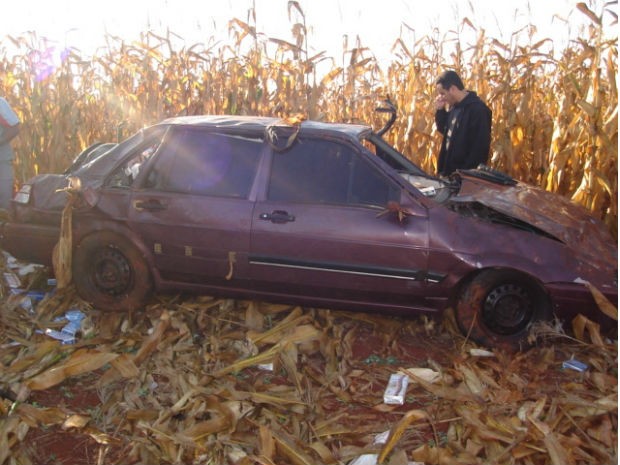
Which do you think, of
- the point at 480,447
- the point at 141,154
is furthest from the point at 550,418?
the point at 141,154

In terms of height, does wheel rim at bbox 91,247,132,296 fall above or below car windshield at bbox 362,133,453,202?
below

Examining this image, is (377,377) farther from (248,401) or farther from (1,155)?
(1,155)

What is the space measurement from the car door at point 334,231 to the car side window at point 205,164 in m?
0.22

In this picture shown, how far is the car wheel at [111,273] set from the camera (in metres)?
5.25

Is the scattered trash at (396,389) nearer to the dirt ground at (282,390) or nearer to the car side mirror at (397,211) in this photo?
the dirt ground at (282,390)

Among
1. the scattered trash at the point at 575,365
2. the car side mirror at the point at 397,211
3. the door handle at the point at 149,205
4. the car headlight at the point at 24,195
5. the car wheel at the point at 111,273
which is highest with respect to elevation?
the car side mirror at the point at 397,211

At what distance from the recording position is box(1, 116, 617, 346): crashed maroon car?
469cm

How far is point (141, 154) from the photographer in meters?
5.61

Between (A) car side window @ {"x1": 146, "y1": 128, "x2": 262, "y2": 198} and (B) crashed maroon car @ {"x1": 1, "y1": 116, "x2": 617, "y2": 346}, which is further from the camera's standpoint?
(A) car side window @ {"x1": 146, "y1": 128, "x2": 262, "y2": 198}

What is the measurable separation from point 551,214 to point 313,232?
1.82m

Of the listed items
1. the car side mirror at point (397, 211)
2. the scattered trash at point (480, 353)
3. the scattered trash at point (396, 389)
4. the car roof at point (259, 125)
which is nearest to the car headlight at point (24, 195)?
the car roof at point (259, 125)

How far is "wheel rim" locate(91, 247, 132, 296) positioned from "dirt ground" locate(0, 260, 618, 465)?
231 millimetres

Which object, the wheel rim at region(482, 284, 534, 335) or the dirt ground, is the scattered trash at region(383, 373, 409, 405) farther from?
the wheel rim at region(482, 284, 534, 335)

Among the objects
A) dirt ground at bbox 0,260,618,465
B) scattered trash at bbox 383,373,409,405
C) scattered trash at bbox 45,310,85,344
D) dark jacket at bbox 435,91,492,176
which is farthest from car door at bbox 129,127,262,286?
dark jacket at bbox 435,91,492,176
